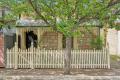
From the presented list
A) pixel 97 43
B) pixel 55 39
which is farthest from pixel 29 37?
pixel 97 43

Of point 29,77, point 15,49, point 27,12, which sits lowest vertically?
point 29,77

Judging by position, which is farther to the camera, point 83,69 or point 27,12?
point 83,69

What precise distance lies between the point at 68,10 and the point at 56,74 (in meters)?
3.45

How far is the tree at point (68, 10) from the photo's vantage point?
52.1ft

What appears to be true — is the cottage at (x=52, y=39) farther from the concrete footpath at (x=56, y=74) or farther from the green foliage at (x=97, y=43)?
the concrete footpath at (x=56, y=74)

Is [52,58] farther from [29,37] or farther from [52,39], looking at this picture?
[29,37]

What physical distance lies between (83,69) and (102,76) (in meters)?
3.13

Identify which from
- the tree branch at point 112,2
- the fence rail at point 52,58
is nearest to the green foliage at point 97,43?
the fence rail at point 52,58

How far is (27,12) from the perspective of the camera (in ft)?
56.5

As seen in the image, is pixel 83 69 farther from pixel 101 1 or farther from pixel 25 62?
pixel 101 1

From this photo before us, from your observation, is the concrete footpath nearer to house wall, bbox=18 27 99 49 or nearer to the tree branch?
the tree branch

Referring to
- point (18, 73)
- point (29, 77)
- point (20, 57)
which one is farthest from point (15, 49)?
point (29, 77)

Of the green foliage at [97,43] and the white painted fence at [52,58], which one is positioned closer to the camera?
the white painted fence at [52,58]

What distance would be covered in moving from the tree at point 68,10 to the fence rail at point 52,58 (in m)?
2.35
